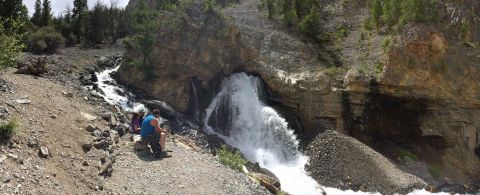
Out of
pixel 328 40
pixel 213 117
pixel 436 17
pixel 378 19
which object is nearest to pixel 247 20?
pixel 328 40

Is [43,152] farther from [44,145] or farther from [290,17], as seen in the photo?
[290,17]

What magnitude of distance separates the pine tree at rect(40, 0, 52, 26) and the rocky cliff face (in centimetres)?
2366

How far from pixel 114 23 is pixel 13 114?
4865 cm

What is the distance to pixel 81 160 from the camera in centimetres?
1291

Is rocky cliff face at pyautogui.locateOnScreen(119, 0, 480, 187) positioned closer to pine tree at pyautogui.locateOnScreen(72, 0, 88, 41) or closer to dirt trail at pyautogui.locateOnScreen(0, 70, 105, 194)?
dirt trail at pyautogui.locateOnScreen(0, 70, 105, 194)

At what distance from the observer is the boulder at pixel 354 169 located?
2350 centimetres

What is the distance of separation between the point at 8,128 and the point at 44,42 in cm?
3110

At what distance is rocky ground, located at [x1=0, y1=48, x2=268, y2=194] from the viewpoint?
10781 mm

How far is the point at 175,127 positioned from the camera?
26141 mm

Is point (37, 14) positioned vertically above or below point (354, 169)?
above

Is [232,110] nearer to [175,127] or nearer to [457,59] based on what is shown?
[175,127]

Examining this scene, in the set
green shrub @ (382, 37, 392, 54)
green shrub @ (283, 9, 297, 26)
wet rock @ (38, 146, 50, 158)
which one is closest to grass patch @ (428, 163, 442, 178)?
green shrub @ (382, 37, 392, 54)

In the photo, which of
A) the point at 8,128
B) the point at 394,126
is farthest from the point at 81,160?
the point at 394,126

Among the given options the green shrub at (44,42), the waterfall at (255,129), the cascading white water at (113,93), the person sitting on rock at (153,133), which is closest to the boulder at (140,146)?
the person sitting on rock at (153,133)
